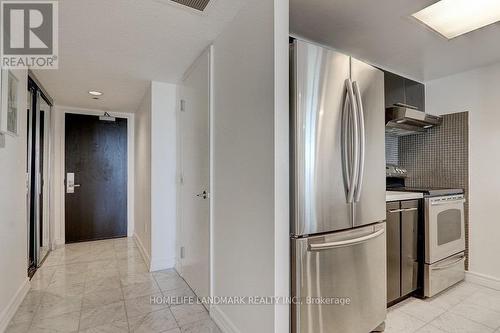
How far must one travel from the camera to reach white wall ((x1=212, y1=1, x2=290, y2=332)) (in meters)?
1.41

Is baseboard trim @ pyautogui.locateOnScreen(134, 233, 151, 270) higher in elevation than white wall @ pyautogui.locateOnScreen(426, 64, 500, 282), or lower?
lower

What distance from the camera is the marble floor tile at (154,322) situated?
6.32 feet

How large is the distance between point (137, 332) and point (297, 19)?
2568mm

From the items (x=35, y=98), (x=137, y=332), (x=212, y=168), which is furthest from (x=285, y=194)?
(x=35, y=98)

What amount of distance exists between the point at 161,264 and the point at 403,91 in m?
3.42

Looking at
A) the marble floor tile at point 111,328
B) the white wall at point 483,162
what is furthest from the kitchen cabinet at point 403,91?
the marble floor tile at point 111,328

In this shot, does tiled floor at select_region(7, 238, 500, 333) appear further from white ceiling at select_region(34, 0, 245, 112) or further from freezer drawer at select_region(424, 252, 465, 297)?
white ceiling at select_region(34, 0, 245, 112)

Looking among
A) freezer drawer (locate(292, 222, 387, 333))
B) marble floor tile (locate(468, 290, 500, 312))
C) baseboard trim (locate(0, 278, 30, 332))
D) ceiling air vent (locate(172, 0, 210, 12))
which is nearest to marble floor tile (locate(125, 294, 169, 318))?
baseboard trim (locate(0, 278, 30, 332))

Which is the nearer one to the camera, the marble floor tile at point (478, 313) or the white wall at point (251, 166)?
the white wall at point (251, 166)

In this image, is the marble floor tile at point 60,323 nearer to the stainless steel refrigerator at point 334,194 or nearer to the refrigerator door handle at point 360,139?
the stainless steel refrigerator at point 334,194

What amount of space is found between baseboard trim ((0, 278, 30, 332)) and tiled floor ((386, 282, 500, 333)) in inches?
112

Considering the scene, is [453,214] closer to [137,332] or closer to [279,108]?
[279,108]

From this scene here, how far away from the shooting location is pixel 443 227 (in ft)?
8.21

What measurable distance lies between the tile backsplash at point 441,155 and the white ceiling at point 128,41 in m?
2.64
